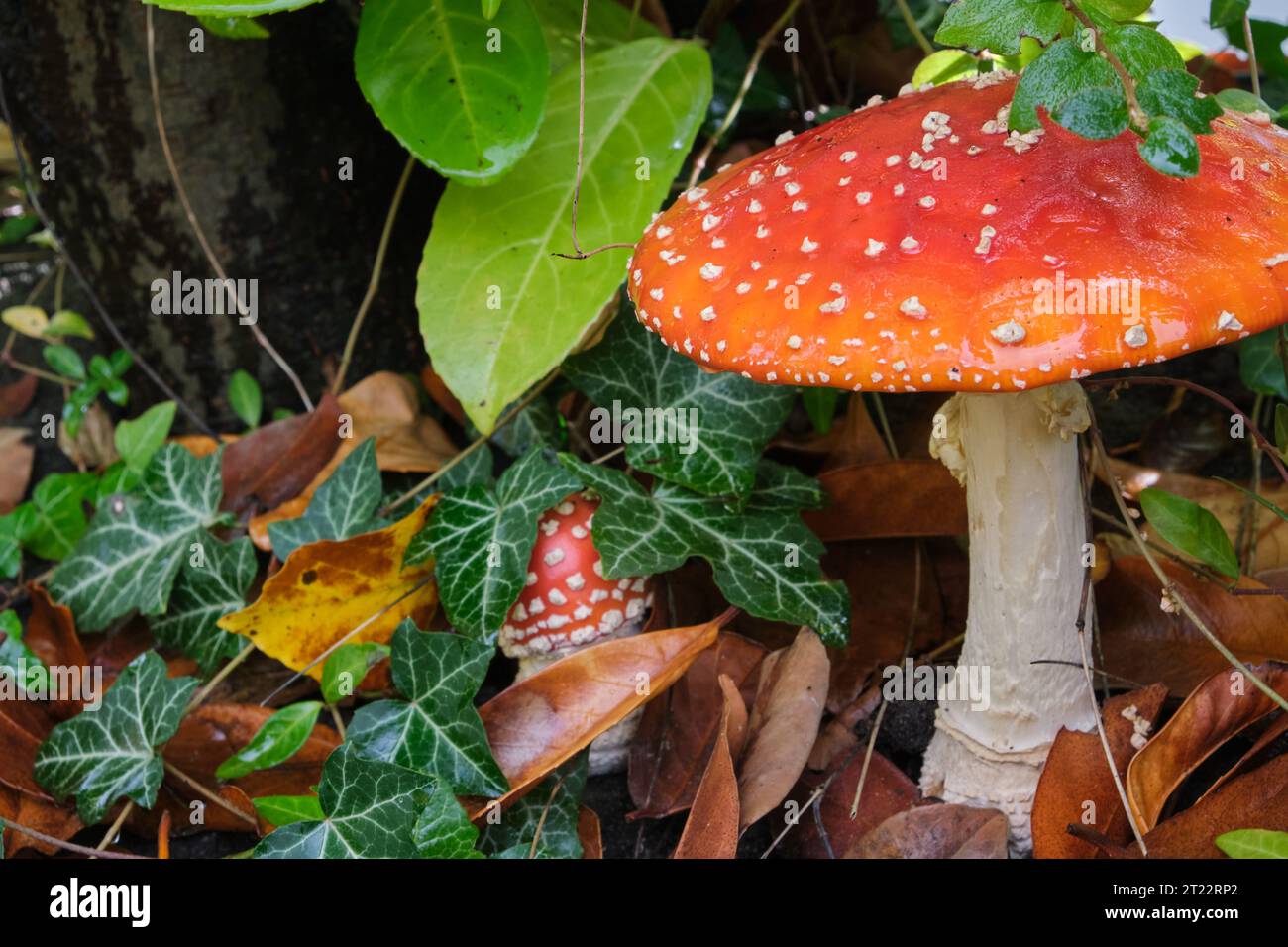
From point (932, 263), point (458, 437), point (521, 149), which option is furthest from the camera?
point (458, 437)

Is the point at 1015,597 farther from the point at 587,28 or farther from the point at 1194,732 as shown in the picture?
the point at 587,28

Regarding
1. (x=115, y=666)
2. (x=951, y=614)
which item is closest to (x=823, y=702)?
(x=951, y=614)

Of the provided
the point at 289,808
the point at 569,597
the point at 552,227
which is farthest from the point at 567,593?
the point at 552,227

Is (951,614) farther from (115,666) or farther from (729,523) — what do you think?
(115,666)

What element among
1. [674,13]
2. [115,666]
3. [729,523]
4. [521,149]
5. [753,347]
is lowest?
[115,666]

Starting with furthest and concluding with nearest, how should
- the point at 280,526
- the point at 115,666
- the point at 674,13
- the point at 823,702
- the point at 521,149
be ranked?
the point at 674,13, the point at 115,666, the point at 280,526, the point at 521,149, the point at 823,702

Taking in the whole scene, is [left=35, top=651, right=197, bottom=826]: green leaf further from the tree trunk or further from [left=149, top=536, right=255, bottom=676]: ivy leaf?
the tree trunk
